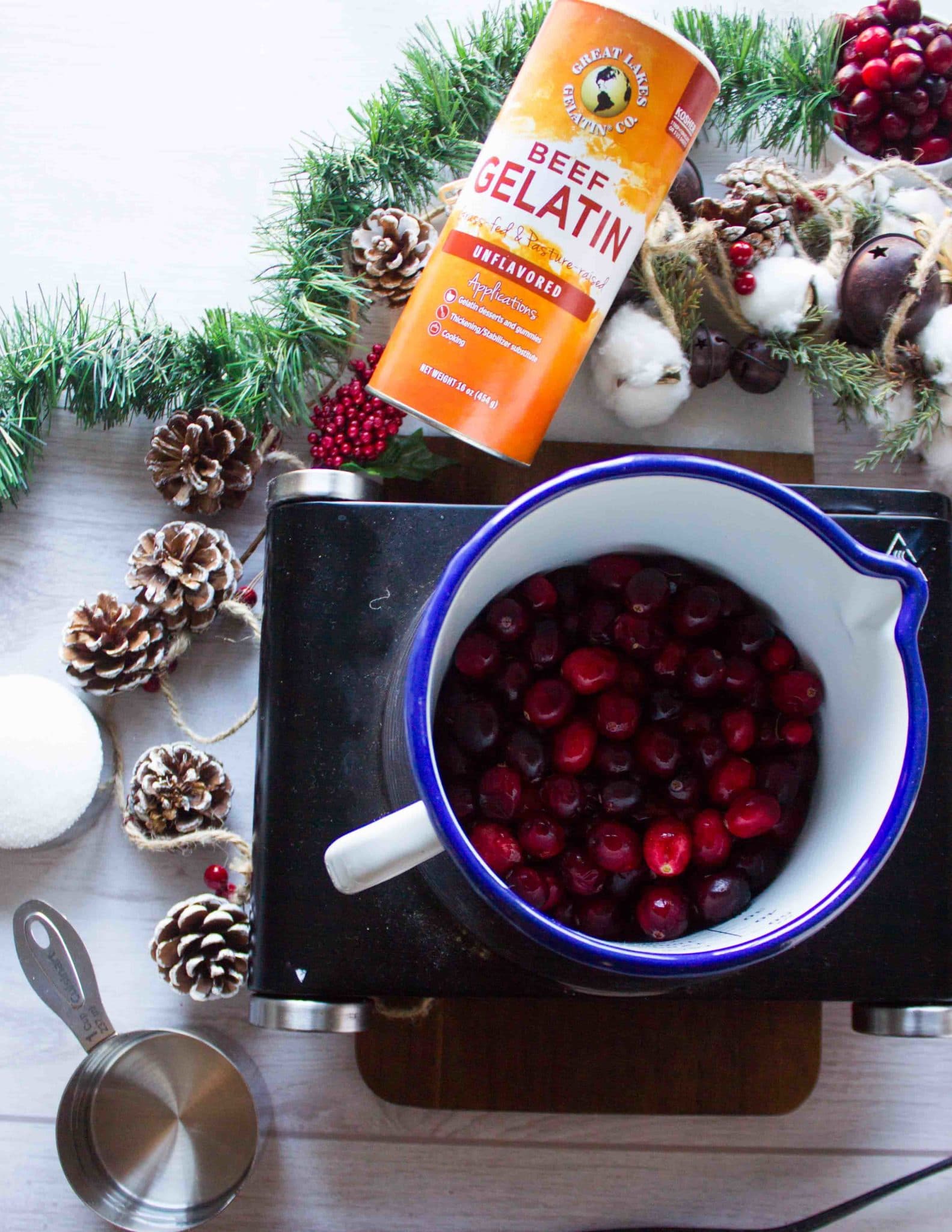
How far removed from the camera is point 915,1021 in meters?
0.56

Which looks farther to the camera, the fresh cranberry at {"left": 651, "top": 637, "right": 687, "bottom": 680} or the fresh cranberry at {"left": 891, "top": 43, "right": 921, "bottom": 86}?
the fresh cranberry at {"left": 891, "top": 43, "right": 921, "bottom": 86}

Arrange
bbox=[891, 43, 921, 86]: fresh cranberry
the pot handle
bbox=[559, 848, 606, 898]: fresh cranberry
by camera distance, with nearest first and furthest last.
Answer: the pot handle → bbox=[559, 848, 606, 898]: fresh cranberry → bbox=[891, 43, 921, 86]: fresh cranberry

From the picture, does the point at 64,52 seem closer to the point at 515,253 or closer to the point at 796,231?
the point at 515,253

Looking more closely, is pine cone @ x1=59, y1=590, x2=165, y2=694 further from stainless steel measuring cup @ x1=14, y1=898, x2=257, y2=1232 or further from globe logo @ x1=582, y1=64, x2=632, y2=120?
globe logo @ x1=582, y1=64, x2=632, y2=120

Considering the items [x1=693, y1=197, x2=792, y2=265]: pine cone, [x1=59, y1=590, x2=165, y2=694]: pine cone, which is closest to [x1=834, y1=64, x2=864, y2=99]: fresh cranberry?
[x1=693, y1=197, x2=792, y2=265]: pine cone

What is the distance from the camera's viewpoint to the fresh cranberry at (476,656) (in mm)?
494

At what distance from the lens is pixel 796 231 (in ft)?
2.25

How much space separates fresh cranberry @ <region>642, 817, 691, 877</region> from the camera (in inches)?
18.6

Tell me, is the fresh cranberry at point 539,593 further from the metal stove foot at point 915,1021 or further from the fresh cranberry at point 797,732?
the metal stove foot at point 915,1021

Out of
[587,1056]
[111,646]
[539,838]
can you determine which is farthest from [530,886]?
[111,646]

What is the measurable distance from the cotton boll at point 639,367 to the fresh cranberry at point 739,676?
216mm

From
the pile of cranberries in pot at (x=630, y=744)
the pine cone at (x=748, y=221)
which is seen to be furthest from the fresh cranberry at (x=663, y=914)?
the pine cone at (x=748, y=221)

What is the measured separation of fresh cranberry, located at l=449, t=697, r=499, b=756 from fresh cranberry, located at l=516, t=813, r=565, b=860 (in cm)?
4

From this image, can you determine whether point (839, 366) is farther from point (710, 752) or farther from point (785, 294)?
point (710, 752)
